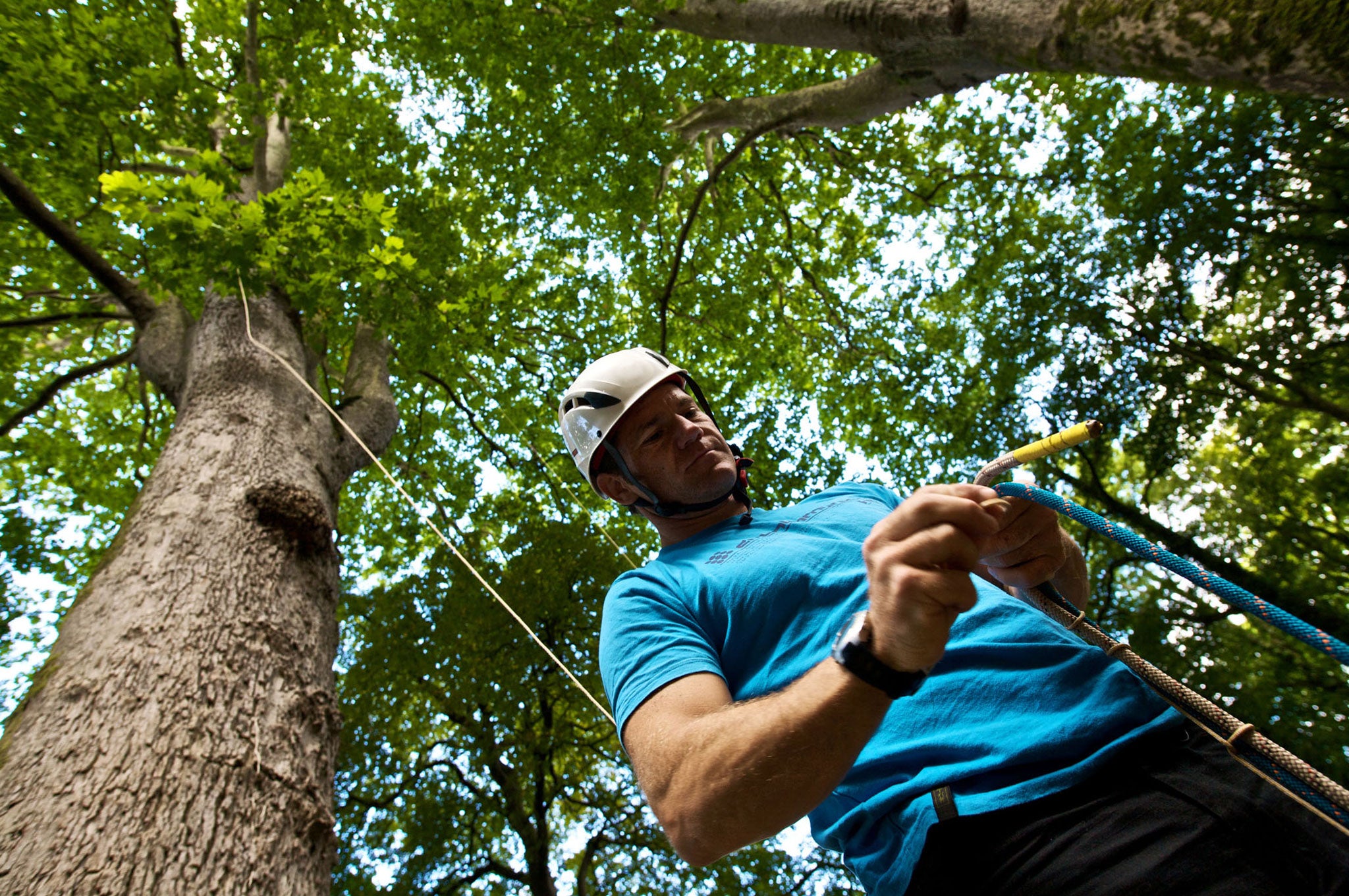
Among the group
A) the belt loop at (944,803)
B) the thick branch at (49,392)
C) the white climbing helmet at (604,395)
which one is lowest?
the belt loop at (944,803)

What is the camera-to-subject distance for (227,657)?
2.43m

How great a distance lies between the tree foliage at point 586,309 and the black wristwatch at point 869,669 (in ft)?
14.2

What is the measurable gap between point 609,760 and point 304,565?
685 centimetres

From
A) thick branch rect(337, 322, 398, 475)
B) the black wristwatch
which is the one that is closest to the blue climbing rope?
the black wristwatch

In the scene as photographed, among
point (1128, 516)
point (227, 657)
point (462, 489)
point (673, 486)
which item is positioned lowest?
point (1128, 516)

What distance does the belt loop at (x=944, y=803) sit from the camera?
4.18ft

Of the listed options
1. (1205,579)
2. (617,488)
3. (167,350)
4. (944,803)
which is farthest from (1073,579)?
(167,350)

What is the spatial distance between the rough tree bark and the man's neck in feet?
8.84

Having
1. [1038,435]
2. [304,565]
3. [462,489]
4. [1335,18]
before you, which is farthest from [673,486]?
[462,489]

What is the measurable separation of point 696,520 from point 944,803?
1348 mm

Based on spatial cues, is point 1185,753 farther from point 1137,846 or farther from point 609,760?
point 609,760

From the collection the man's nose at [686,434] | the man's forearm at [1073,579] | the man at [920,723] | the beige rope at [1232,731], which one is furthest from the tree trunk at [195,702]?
the man's forearm at [1073,579]

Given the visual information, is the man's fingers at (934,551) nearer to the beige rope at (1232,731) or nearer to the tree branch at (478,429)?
the beige rope at (1232,731)

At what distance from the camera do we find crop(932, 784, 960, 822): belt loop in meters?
1.27
